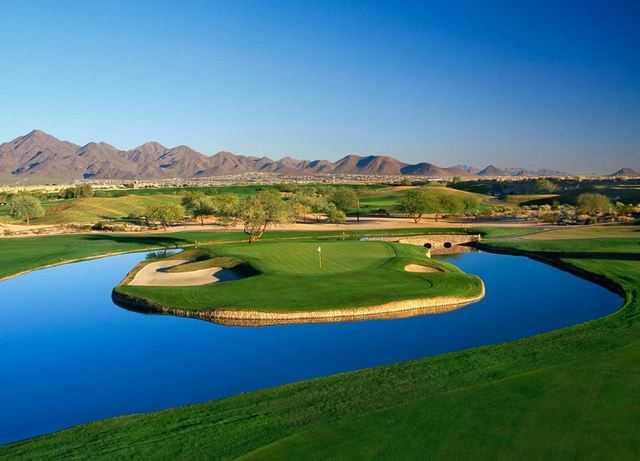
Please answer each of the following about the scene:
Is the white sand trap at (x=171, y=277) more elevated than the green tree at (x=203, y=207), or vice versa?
the green tree at (x=203, y=207)

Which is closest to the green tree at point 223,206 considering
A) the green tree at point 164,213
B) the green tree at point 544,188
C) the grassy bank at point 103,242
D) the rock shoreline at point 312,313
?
the grassy bank at point 103,242

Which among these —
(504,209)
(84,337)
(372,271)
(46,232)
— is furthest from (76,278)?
(504,209)

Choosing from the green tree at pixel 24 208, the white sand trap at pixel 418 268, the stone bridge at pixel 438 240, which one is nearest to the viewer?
the white sand trap at pixel 418 268

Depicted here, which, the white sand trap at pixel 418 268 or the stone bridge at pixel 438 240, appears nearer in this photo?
the white sand trap at pixel 418 268

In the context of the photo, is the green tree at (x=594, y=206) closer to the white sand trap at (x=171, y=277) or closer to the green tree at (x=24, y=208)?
the white sand trap at (x=171, y=277)

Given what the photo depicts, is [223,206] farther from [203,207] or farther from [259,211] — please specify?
[259,211]

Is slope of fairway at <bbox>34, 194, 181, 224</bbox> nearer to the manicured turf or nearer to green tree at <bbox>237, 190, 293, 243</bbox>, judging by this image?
green tree at <bbox>237, 190, 293, 243</bbox>

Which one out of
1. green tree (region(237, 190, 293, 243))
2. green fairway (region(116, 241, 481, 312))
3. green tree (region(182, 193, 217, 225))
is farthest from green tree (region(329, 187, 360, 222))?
green fairway (region(116, 241, 481, 312))
